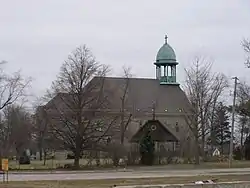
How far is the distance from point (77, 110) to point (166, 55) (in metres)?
43.3

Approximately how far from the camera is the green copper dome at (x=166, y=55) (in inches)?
4112

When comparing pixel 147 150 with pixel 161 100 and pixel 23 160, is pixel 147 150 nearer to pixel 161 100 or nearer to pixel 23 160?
Result: pixel 23 160

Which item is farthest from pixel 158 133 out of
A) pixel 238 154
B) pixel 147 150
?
pixel 147 150

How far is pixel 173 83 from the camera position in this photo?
105000 mm

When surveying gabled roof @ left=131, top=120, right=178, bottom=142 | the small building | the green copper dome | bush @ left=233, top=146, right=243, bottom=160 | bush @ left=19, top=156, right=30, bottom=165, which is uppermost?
the green copper dome

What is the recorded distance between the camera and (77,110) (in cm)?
6362

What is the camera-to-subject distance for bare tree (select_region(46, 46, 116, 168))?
208 feet

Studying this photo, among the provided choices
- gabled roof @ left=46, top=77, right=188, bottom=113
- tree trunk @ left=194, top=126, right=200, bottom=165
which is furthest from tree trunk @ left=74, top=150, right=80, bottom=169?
gabled roof @ left=46, top=77, right=188, bottom=113

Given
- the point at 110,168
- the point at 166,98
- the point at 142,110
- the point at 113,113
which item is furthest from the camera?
the point at 166,98

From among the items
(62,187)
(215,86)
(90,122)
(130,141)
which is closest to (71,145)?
(90,122)

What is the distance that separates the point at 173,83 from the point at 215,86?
30.0 meters

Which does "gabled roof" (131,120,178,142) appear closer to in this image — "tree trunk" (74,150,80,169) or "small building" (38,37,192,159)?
"small building" (38,37,192,159)

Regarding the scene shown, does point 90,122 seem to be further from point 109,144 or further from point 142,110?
point 142,110

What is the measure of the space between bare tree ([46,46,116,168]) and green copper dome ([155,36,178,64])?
134 ft
